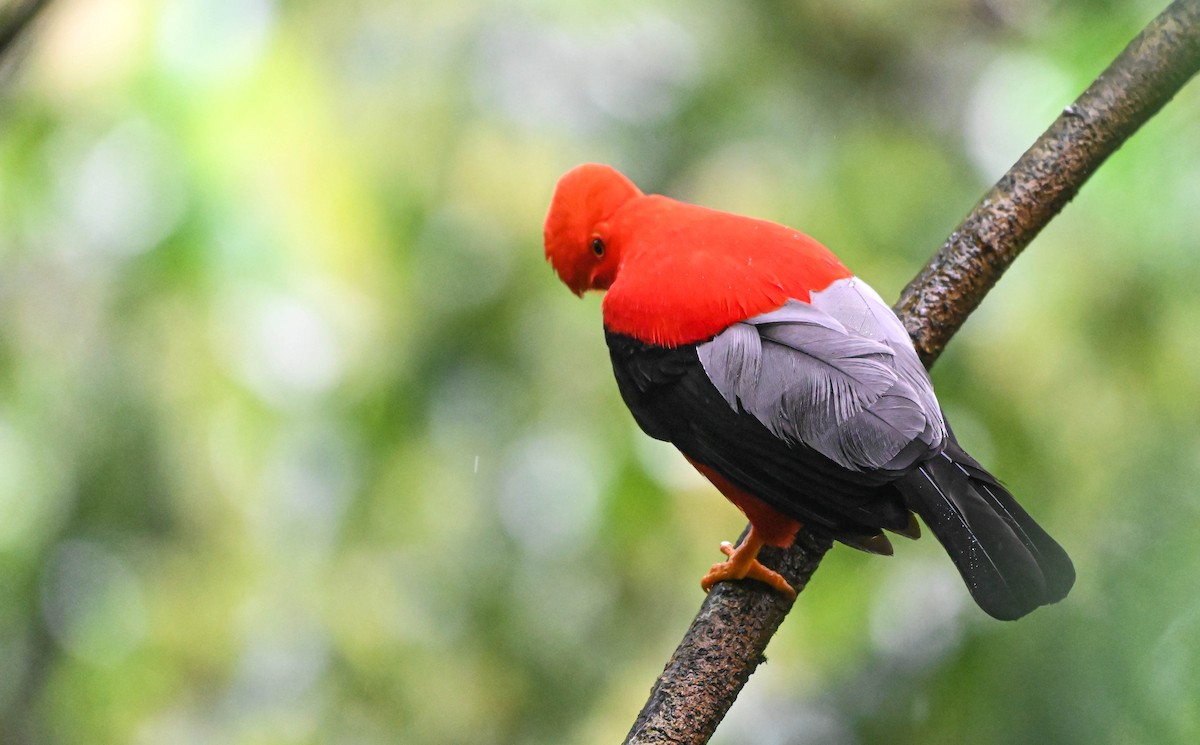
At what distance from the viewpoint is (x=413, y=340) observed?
3.77 metres

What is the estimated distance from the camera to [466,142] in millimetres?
3787

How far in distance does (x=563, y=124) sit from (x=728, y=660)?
8.55ft

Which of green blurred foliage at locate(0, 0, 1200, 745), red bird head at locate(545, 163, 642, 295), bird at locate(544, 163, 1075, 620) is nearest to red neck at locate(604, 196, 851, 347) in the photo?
bird at locate(544, 163, 1075, 620)

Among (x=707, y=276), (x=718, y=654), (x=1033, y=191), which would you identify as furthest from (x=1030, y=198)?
(x=718, y=654)

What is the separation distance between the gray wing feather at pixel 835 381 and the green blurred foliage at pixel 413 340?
1319 millimetres

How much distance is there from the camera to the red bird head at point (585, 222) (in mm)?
2426

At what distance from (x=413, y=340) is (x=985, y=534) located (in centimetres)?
245

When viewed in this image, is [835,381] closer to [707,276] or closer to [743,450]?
[743,450]

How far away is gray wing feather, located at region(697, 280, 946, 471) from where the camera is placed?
174 centimetres

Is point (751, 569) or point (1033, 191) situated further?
point (1033, 191)

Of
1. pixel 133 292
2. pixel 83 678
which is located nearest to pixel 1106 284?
pixel 133 292

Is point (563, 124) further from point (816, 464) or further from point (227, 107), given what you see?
point (816, 464)

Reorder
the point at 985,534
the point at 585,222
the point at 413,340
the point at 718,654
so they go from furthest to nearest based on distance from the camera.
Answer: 1. the point at 413,340
2. the point at 585,222
3. the point at 718,654
4. the point at 985,534

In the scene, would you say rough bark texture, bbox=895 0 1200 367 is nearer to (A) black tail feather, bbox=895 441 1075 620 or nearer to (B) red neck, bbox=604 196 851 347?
(B) red neck, bbox=604 196 851 347
